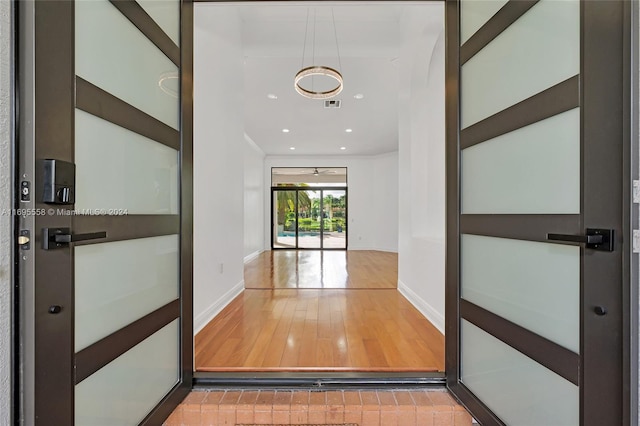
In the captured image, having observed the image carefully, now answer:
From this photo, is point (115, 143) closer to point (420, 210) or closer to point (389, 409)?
point (389, 409)

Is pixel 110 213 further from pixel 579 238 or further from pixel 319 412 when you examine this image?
pixel 579 238

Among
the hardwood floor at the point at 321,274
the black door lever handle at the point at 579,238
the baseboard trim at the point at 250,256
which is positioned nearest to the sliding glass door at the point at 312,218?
the baseboard trim at the point at 250,256

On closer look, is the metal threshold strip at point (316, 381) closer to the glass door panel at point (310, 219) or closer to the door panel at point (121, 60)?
the door panel at point (121, 60)

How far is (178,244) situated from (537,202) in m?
1.73

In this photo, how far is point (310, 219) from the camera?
31.9ft

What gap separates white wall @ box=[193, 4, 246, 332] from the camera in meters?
2.48

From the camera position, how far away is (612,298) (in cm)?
90

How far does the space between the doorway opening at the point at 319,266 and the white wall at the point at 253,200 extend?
1.55m

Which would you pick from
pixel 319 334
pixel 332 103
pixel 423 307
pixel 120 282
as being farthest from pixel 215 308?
pixel 332 103

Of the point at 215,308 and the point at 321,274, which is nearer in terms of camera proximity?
the point at 215,308

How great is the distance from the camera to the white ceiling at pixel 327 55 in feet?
10.5

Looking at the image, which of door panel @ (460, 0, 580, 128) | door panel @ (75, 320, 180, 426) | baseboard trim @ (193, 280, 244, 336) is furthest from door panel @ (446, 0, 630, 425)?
baseboard trim @ (193, 280, 244, 336)

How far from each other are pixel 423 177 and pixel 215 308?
253 centimetres

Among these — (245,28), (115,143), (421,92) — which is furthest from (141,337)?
(245,28)
